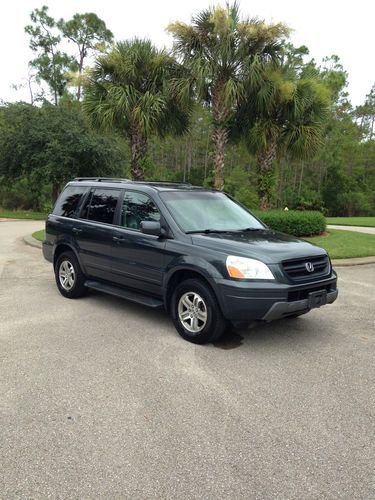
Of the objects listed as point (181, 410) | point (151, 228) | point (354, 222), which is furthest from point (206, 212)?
point (354, 222)

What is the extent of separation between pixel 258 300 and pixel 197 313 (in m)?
0.74

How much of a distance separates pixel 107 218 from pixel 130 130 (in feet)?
33.6

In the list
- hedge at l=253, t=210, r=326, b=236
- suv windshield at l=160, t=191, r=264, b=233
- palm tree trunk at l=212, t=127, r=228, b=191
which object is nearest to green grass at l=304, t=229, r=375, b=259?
hedge at l=253, t=210, r=326, b=236

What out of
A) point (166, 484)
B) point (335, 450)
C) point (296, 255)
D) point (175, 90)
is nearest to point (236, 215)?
point (296, 255)

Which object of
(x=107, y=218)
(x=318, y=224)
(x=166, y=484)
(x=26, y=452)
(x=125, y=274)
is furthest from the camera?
(x=318, y=224)

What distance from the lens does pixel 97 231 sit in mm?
6207

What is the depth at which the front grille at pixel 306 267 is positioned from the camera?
15.3 ft

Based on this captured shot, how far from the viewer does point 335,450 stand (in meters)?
2.91

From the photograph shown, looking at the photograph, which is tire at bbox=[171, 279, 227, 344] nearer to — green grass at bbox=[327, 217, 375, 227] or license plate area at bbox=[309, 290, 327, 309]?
license plate area at bbox=[309, 290, 327, 309]

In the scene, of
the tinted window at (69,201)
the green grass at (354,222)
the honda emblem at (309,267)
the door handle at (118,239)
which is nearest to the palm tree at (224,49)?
the tinted window at (69,201)

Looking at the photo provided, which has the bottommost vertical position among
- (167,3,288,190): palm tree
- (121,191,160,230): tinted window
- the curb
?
the curb

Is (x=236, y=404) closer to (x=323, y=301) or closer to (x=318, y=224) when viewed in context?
(x=323, y=301)

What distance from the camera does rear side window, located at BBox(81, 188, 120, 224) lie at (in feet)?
20.2

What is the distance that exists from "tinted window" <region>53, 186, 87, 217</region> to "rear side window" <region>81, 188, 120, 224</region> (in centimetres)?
30
